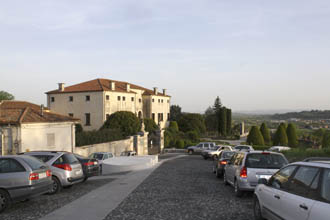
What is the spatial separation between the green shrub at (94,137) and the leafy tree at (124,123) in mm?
11091

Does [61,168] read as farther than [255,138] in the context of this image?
No

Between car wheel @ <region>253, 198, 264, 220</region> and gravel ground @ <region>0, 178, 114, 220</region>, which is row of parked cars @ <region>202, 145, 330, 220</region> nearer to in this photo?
car wheel @ <region>253, 198, 264, 220</region>

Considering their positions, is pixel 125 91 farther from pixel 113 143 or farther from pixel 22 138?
pixel 22 138

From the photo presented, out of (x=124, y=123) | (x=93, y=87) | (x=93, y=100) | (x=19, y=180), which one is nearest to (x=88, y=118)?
(x=93, y=100)

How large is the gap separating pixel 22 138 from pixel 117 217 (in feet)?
67.0

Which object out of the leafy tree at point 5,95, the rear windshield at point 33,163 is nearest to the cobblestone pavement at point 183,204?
the rear windshield at point 33,163

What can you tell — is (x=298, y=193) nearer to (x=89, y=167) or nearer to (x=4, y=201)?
(x=4, y=201)

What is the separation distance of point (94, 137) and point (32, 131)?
31.3ft

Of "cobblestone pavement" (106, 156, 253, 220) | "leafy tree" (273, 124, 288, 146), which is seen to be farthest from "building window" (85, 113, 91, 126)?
"cobblestone pavement" (106, 156, 253, 220)

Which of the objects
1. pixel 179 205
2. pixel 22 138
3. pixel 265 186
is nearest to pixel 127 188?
pixel 179 205

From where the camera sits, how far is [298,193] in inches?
208

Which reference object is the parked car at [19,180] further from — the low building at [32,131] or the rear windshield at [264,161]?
the low building at [32,131]

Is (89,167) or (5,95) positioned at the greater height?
(5,95)

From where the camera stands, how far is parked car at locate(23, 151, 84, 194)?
11422mm
